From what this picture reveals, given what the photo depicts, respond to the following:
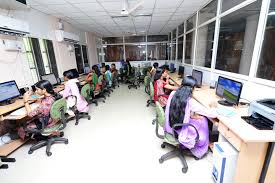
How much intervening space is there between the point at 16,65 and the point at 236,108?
13.2 ft

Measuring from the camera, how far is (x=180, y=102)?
69.6 inches

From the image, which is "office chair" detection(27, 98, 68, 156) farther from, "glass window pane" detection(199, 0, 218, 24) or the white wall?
"glass window pane" detection(199, 0, 218, 24)

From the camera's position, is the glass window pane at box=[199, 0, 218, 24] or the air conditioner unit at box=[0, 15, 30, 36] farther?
the glass window pane at box=[199, 0, 218, 24]

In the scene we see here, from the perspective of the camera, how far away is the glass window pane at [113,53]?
365 inches

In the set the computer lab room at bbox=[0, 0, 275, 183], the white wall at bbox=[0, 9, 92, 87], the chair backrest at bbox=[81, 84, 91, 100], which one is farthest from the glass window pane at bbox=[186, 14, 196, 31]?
the white wall at bbox=[0, 9, 92, 87]

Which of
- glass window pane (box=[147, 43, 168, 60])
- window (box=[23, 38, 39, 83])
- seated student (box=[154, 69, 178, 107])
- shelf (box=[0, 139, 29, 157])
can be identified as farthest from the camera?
glass window pane (box=[147, 43, 168, 60])

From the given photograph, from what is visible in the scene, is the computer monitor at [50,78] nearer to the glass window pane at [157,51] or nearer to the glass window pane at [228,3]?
the glass window pane at [228,3]

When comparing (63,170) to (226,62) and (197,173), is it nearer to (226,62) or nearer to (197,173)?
(197,173)

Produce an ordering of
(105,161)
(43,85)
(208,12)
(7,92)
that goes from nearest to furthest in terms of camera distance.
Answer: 1. (105,161)
2. (43,85)
3. (7,92)
4. (208,12)

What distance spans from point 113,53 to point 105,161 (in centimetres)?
818

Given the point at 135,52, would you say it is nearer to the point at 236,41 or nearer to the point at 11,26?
the point at 236,41

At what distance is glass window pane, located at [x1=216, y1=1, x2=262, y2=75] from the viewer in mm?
2596

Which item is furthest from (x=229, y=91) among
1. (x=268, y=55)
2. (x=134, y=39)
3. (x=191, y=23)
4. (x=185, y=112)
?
(x=134, y=39)

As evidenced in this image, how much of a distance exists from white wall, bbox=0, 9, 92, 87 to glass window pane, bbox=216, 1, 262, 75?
4.22 metres
